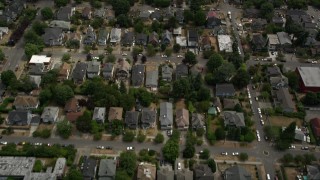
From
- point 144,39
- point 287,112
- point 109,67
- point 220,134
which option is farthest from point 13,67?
point 287,112

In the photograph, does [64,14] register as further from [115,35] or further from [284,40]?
[284,40]

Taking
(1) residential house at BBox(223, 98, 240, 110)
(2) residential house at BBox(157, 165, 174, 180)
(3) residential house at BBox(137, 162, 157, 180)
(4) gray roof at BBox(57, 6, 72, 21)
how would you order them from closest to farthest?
1. (2) residential house at BBox(157, 165, 174, 180)
2. (3) residential house at BBox(137, 162, 157, 180)
3. (1) residential house at BBox(223, 98, 240, 110)
4. (4) gray roof at BBox(57, 6, 72, 21)

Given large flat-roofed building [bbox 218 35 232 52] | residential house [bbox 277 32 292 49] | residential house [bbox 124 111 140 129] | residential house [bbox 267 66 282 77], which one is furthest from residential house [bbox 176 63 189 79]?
residential house [bbox 277 32 292 49]

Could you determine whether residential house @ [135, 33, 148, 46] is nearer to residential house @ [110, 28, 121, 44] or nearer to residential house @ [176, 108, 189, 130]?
residential house @ [110, 28, 121, 44]

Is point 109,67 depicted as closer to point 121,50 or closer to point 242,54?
point 121,50

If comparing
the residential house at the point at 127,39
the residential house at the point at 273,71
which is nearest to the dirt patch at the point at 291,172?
the residential house at the point at 273,71

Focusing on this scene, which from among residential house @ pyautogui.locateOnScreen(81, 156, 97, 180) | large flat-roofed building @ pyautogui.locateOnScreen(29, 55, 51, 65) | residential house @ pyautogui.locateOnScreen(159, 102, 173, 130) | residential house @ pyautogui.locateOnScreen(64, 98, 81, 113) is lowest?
large flat-roofed building @ pyautogui.locateOnScreen(29, 55, 51, 65)
